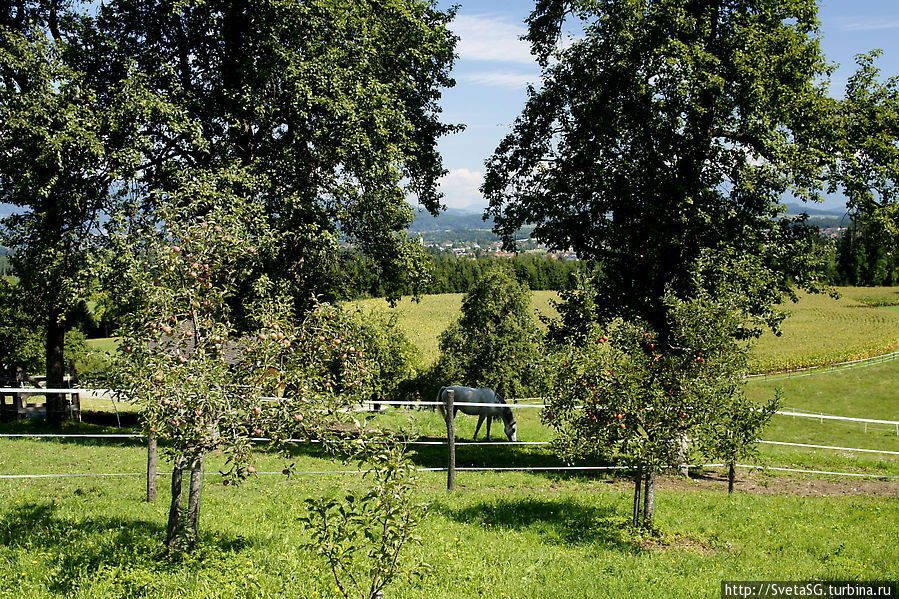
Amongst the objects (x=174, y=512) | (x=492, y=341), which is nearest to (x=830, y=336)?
(x=492, y=341)

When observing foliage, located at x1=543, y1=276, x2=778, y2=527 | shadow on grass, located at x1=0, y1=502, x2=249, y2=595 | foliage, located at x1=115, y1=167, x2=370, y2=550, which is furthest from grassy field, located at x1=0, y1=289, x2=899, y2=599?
foliage, located at x1=543, y1=276, x2=778, y2=527

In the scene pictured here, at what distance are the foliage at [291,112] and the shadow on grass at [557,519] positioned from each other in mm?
7480

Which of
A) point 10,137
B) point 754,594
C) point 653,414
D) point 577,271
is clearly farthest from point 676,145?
point 10,137

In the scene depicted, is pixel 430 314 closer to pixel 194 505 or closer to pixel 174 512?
pixel 194 505

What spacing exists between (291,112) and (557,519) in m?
11.2

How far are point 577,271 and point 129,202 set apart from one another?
11387 mm

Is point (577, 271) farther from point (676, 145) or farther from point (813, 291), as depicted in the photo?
point (813, 291)

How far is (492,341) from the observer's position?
35625 mm

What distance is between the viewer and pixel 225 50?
635 inches

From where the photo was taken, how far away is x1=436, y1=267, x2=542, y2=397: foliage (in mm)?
35219

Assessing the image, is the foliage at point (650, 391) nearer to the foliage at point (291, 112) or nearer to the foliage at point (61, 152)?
the foliage at point (291, 112)

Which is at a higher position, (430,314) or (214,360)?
(214,360)

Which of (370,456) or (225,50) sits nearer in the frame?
(370,456)

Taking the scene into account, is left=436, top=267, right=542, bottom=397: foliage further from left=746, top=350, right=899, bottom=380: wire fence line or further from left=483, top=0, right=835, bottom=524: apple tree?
left=746, top=350, right=899, bottom=380: wire fence line
